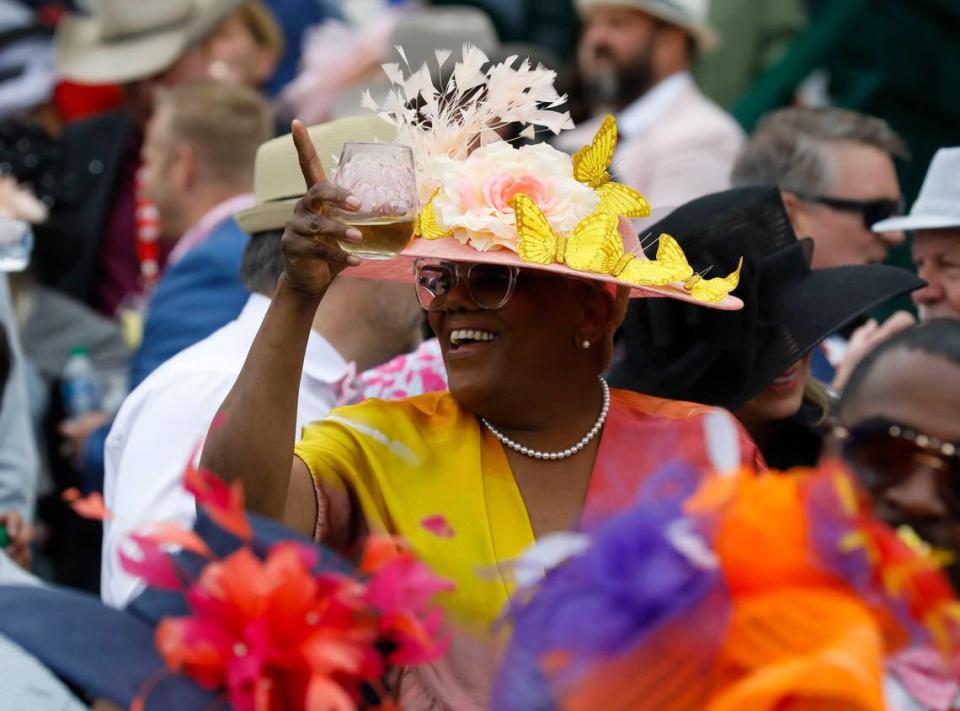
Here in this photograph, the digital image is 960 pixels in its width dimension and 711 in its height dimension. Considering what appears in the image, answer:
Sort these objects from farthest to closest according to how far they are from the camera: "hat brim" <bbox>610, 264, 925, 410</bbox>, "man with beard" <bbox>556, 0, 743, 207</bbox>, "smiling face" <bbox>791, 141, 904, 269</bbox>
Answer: "man with beard" <bbox>556, 0, 743, 207</bbox> → "smiling face" <bbox>791, 141, 904, 269</bbox> → "hat brim" <bbox>610, 264, 925, 410</bbox>

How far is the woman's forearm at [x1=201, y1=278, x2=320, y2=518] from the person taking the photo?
2.61 meters

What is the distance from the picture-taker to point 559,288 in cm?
303

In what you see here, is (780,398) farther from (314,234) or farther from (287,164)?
(314,234)

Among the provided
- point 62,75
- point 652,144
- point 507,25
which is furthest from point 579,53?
point 62,75

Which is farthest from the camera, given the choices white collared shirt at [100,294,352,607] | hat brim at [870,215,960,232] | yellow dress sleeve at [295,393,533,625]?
hat brim at [870,215,960,232]

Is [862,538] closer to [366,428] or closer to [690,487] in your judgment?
[690,487]

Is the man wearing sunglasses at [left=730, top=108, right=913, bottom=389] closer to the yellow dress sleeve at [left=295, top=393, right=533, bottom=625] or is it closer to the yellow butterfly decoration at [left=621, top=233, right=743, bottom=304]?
the yellow butterfly decoration at [left=621, top=233, right=743, bottom=304]

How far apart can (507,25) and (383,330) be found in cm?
436

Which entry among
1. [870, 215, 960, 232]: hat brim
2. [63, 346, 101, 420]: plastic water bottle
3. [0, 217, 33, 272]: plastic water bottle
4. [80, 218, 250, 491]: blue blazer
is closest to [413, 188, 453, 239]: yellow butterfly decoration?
[870, 215, 960, 232]: hat brim

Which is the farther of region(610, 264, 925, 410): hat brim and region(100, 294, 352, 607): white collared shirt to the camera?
region(610, 264, 925, 410): hat brim

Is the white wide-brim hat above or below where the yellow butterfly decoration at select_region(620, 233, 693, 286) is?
below

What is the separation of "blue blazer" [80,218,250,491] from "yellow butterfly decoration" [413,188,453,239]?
6.46 ft

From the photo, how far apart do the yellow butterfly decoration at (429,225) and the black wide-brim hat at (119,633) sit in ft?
2.86

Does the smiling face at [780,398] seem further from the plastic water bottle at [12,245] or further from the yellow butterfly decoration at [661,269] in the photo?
the plastic water bottle at [12,245]
